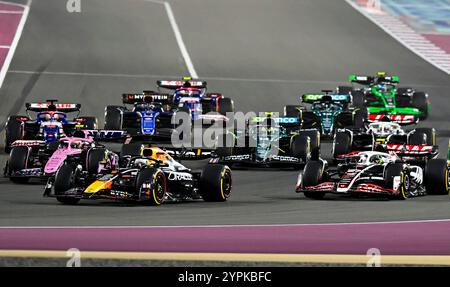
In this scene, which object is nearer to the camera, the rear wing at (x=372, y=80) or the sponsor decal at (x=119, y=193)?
the sponsor decal at (x=119, y=193)

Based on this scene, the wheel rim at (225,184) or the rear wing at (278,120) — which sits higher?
the rear wing at (278,120)

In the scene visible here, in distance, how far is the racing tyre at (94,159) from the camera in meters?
27.4

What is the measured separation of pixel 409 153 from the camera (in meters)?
30.9

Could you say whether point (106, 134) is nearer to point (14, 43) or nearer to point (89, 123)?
point (89, 123)

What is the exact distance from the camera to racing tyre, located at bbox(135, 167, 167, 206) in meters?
24.1

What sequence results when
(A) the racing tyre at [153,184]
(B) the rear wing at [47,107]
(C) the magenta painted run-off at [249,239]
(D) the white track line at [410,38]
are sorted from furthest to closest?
(D) the white track line at [410,38] < (B) the rear wing at [47,107] < (A) the racing tyre at [153,184] < (C) the magenta painted run-off at [249,239]

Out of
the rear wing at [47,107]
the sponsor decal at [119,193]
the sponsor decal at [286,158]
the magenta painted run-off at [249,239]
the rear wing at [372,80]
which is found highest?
the rear wing at [372,80]

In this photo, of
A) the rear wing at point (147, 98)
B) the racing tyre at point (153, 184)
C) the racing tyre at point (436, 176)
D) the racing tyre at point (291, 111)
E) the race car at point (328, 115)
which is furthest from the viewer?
the racing tyre at point (291, 111)

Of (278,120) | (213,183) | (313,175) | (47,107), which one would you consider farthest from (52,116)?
(313,175)

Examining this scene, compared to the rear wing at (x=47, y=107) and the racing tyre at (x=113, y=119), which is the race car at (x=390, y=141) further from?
the rear wing at (x=47, y=107)

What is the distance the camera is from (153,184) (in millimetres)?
24172

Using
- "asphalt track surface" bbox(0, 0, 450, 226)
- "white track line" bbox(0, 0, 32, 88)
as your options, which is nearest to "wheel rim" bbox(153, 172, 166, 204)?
"asphalt track surface" bbox(0, 0, 450, 226)

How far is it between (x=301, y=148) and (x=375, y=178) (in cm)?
682

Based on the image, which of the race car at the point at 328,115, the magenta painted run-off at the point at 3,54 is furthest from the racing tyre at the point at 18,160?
the magenta painted run-off at the point at 3,54
